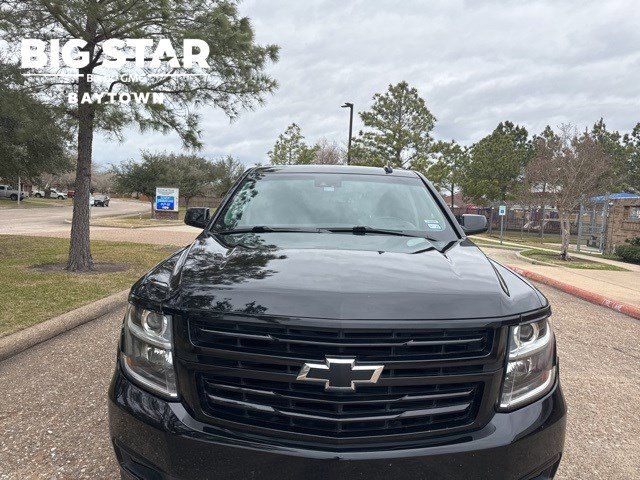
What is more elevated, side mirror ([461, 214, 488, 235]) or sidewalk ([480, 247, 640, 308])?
side mirror ([461, 214, 488, 235])

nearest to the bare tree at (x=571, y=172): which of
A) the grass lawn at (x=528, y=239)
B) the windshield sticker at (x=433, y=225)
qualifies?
the grass lawn at (x=528, y=239)

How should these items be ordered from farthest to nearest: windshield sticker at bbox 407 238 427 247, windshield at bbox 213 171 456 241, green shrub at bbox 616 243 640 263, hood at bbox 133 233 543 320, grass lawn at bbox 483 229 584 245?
grass lawn at bbox 483 229 584 245 < green shrub at bbox 616 243 640 263 < windshield at bbox 213 171 456 241 < windshield sticker at bbox 407 238 427 247 < hood at bbox 133 233 543 320

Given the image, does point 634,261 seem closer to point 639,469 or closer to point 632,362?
point 632,362

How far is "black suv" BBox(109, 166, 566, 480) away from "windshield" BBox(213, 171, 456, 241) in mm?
1092

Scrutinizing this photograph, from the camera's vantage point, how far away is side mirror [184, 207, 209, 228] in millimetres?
3856

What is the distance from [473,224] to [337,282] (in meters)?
2.18

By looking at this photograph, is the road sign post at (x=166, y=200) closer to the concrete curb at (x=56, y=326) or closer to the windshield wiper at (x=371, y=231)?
the concrete curb at (x=56, y=326)

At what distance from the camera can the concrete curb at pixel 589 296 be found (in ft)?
24.8

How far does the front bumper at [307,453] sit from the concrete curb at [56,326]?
3155 mm

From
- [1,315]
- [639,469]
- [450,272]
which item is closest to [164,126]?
[1,315]

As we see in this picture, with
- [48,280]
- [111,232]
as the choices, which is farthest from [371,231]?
[111,232]

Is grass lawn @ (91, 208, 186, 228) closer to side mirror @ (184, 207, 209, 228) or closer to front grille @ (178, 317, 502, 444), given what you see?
side mirror @ (184, 207, 209, 228)

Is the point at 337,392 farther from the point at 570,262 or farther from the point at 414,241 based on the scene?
the point at 570,262

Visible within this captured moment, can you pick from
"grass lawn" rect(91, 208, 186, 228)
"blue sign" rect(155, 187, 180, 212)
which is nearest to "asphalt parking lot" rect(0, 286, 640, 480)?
"grass lawn" rect(91, 208, 186, 228)
